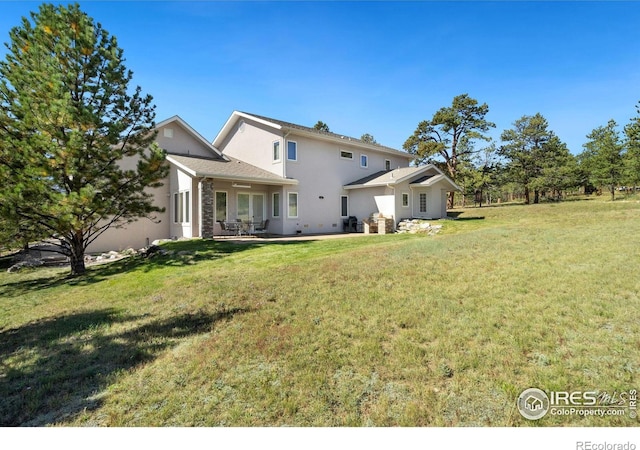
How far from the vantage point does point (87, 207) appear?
9.56 meters

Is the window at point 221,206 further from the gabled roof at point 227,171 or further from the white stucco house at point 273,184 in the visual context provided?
the gabled roof at point 227,171

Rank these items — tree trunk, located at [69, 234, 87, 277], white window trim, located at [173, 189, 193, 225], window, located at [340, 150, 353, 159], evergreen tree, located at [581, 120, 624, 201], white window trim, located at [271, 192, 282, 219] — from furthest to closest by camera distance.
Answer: evergreen tree, located at [581, 120, 624, 201]
window, located at [340, 150, 353, 159]
white window trim, located at [271, 192, 282, 219]
white window trim, located at [173, 189, 193, 225]
tree trunk, located at [69, 234, 87, 277]

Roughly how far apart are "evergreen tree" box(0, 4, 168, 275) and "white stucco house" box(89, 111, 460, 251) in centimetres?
360

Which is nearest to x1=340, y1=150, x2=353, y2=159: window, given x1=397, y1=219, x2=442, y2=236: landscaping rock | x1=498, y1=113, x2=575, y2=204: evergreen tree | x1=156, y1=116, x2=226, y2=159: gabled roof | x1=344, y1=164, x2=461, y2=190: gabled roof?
x1=344, y1=164, x2=461, y2=190: gabled roof

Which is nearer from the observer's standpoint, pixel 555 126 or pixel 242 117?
pixel 242 117

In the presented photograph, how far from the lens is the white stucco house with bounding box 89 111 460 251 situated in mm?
15366

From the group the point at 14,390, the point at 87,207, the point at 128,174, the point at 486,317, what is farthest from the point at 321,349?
the point at 128,174

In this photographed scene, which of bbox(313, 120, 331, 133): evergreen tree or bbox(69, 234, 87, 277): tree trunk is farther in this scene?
bbox(313, 120, 331, 133): evergreen tree

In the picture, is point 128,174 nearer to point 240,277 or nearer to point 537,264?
point 240,277

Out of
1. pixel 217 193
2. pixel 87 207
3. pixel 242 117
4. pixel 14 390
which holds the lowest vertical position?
pixel 14 390

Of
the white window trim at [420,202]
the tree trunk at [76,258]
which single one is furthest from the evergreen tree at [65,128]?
the white window trim at [420,202]

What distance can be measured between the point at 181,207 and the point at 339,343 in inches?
551

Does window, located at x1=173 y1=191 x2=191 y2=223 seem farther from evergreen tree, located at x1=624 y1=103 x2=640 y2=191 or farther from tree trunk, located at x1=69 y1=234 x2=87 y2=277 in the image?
evergreen tree, located at x1=624 y1=103 x2=640 y2=191

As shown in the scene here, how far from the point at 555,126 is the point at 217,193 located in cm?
4397
